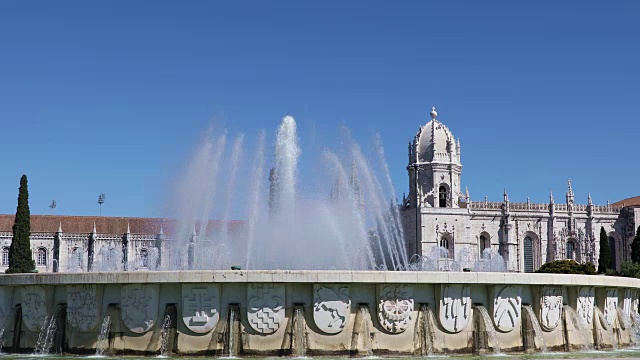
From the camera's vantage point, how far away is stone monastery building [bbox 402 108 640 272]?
7194cm

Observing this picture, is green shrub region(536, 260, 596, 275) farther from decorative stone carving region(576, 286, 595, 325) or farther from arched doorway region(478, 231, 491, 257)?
decorative stone carving region(576, 286, 595, 325)

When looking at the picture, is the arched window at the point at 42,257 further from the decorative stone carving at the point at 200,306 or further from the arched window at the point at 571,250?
the decorative stone carving at the point at 200,306

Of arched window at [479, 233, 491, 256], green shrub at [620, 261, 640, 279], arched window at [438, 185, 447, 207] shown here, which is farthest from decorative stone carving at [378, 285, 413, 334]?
arched window at [479, 233, 491, 256]

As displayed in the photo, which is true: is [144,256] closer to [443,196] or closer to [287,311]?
[443,196]

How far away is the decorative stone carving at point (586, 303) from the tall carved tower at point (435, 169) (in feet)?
177

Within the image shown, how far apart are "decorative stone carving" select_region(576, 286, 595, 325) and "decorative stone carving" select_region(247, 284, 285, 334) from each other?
6.83 m

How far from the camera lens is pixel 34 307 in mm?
16469

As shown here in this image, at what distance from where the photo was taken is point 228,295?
1518cm

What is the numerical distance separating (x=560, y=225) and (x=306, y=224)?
45.4 meters

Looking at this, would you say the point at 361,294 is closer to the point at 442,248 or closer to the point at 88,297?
the point at 88,297

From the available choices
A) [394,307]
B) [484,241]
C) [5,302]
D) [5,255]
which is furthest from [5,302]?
[5,255]

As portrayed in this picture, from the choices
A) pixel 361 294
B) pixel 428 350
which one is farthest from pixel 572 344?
pixel 361 294

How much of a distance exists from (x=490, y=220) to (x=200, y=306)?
6256cm

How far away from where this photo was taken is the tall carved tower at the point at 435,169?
7288 cm
